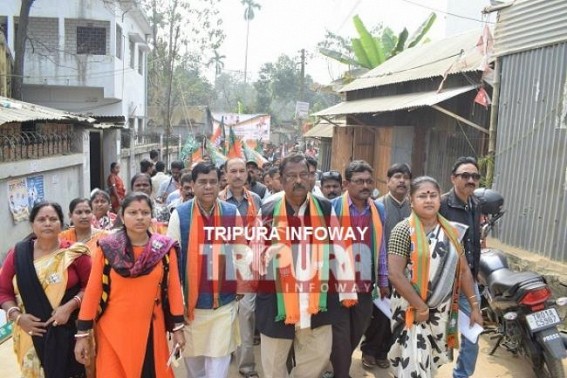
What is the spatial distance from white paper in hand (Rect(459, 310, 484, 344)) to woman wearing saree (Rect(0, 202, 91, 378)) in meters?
2.52

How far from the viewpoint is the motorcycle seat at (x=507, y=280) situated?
381cm

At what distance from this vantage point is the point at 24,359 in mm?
3197

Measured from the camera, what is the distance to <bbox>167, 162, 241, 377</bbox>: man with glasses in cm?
341

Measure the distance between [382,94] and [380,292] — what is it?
9085 mm

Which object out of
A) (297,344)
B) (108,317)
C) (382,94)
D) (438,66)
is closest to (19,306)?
(108,317)

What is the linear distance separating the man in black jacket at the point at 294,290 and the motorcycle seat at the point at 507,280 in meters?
1.45

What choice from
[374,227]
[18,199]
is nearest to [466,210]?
[374,227]

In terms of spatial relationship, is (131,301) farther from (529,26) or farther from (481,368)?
(529,26)

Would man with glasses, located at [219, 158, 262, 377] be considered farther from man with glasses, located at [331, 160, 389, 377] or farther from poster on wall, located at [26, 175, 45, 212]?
poster on wall, located at [26, 175, 45, 212]

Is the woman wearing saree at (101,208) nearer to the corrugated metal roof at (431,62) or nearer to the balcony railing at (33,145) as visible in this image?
the balcony railing at (33,145)

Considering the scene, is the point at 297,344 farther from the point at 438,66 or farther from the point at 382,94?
the point at 382,94

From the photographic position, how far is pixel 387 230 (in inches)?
168

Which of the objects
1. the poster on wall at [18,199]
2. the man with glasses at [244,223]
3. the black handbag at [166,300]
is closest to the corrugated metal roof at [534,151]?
the man with glasses at [244,223]

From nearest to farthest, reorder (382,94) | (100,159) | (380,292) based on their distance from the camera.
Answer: (380,292) → (382,94) → (100,159)
